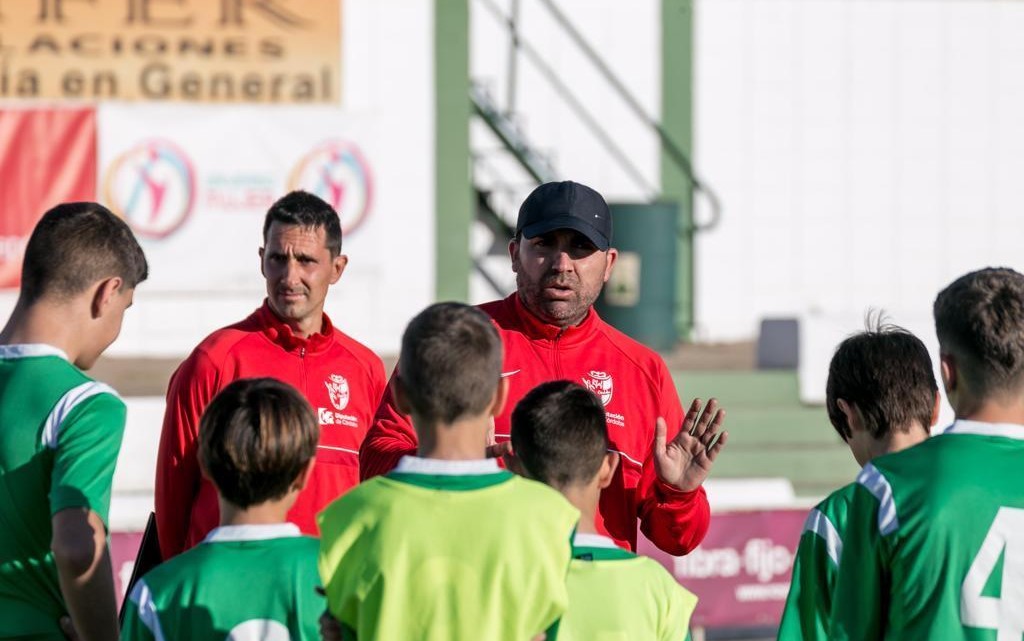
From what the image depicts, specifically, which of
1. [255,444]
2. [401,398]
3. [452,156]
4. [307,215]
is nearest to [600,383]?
[307,215]

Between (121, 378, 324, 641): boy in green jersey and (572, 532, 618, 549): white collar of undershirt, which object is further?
(572, 532, 618, 549): white collar of undershirt

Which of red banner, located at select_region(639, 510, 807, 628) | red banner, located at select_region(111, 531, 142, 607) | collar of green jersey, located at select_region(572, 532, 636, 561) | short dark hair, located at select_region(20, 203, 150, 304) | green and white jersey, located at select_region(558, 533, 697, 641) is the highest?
short dark hair, located at select_region(20, 203, 150, 304)

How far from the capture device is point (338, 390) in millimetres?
4391

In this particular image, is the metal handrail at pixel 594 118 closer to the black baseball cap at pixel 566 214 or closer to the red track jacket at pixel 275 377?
the red track jacket at pixel 275 377

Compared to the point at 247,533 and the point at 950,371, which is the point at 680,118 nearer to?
the point at 950,371

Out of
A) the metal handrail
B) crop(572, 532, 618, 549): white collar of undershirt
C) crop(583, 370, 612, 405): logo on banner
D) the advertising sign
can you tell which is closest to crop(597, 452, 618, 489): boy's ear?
crop(572, 532, 618, 549): white collar of undershirt

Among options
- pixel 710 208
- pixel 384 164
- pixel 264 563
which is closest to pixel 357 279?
pixel 384 164

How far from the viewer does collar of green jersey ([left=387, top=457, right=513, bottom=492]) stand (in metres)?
2.88

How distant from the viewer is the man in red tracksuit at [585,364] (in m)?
3.97

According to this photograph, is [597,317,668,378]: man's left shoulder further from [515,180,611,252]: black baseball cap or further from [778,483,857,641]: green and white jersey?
[778,483,857,641]: green and white jersey

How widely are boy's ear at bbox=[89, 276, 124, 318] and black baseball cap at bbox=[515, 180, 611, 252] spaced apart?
1156 millimetres

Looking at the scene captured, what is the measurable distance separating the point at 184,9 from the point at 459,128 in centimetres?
320

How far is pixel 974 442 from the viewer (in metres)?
2.97

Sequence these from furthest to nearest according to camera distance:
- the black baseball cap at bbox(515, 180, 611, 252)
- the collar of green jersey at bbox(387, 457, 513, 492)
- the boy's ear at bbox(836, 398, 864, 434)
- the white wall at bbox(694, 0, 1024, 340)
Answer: the white wall at bbox(694, 0, 1024, 340) → the black baseball cap at bbox(515, 180, 611, 252) → the boy's ear at bbox(836, 398, 864, 434) → the collar of green jersey at bbox(387, 457, 513, 492)
